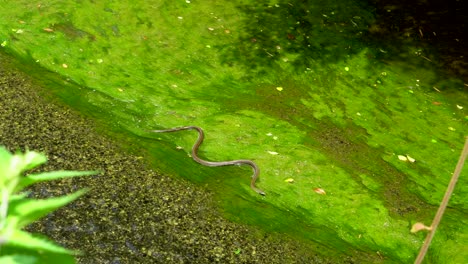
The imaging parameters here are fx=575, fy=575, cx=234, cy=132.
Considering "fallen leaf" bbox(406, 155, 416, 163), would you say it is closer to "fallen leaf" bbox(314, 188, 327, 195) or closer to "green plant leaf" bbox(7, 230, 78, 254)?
"fallen leaf" bbox(314, 188, 327, 195)

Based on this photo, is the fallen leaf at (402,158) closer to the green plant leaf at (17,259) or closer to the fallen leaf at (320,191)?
the fallen leaf at (320,191)

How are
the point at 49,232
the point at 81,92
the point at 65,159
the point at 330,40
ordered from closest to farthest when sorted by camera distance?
the point at 49,232
the point at 65,159
the point at 81,92
the point at 330,40

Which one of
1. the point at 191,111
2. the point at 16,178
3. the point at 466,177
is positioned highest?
the point at 16,178

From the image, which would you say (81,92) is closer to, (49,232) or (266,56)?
(49,232)

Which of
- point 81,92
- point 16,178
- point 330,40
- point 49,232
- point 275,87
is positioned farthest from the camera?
point 330,40

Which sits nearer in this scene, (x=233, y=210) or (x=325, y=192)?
(x=233, y=210)

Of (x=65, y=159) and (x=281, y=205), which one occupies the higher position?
(x=65, y=159)

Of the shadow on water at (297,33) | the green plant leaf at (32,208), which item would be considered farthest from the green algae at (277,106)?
the green plant leaf at (32,208)

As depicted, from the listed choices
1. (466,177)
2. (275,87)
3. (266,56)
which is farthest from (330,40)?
(466,177)
